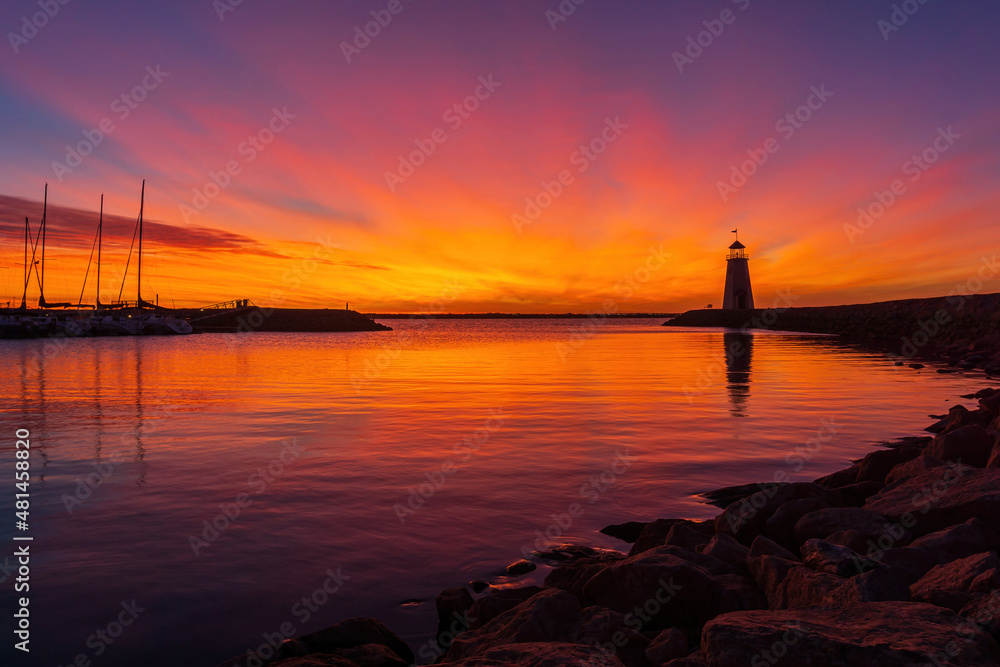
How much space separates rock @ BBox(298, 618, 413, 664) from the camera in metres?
4.78

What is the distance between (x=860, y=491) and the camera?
848cm

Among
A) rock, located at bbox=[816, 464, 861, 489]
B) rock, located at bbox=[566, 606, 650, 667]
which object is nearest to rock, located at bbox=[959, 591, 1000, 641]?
rock, located at bbox=[566, 606, 650, 667]

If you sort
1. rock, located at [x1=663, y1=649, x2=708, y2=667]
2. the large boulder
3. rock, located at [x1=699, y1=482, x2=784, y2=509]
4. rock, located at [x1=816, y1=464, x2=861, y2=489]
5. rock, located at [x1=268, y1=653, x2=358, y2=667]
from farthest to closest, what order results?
rock, located at [x1=816, y1=464, x2=861, y2=489] → rock, located at [x1=699, y1=482, x2=784, y2=509] → the large boulder → rock, located at [x1=268, y1=653, x2=358, y2=667] → rock, located at [x1=663, y1=649, x2=708, y2=667]

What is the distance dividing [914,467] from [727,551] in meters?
3.83

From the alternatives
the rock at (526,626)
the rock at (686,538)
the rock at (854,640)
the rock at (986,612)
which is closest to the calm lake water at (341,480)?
the rock at (526,626)

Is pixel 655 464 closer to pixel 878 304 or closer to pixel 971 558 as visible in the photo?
pixel 971 558

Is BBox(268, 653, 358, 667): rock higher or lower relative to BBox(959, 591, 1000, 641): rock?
lower

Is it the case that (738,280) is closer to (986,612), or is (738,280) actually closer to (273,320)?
(273,320)

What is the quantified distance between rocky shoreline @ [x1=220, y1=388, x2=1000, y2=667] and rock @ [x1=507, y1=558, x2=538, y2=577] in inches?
1.1

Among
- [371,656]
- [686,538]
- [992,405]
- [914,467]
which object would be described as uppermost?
[992,405]

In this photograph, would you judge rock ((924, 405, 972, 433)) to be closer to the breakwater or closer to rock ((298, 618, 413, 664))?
rock ((298, 618, 413, 664))

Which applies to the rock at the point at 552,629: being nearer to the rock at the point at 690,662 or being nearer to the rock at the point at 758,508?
the rock at the point at 690,662

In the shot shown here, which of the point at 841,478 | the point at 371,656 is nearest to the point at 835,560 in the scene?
the point at 371,656

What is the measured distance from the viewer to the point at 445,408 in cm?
1816
